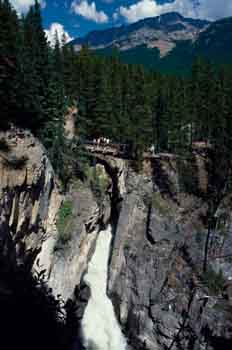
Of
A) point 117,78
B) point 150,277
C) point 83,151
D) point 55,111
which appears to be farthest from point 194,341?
point 117,78

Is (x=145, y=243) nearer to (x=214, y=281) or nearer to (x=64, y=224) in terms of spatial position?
(x=214, y=281)

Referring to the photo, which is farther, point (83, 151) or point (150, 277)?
point (83, 151)

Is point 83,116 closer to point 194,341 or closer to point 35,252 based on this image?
point 35,252

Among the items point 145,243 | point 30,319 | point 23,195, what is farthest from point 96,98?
point 30,319

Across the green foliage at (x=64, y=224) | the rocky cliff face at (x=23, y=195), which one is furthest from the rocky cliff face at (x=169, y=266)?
the rocky cliff face at (x=23, y=195)

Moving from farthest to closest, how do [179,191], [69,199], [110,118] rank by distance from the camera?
[110,118], [179,191], [69,199]
